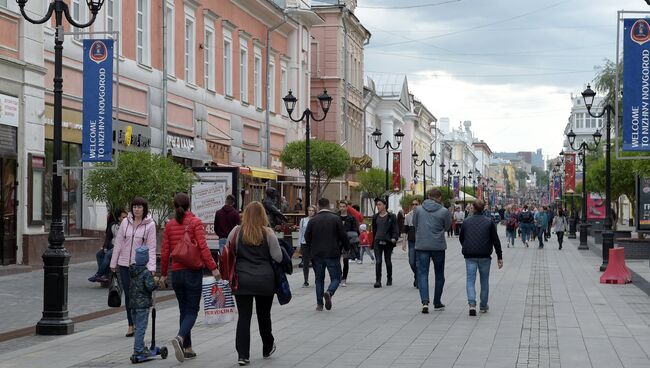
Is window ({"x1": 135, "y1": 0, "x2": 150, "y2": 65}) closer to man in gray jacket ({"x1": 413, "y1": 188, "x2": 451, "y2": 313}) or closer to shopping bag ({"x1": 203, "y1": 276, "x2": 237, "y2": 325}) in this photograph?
man in gray jacket ({"x1": 413, "y1": 188, "x2": 451, "y2": 313})

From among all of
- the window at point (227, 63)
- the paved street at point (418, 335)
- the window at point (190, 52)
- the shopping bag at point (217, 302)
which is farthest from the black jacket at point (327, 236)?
the window at point (227, 63)

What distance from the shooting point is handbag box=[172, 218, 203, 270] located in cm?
1084

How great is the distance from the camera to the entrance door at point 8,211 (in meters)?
22.4

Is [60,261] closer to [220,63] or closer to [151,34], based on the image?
[151,34]

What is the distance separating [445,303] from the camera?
17328 millimetres

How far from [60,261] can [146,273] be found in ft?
8.44

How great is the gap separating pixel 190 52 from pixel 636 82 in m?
20.2

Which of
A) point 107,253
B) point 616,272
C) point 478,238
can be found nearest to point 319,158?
point 616,272

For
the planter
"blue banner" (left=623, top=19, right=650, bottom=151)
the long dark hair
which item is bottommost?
the planter

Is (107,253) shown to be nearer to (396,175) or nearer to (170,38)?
(170,38)

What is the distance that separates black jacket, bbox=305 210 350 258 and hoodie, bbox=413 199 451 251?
1166 mm

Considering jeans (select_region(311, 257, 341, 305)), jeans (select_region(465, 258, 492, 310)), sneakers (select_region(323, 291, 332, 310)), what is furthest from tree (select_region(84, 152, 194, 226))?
jeans (select_region(465, 258, 492, 310))

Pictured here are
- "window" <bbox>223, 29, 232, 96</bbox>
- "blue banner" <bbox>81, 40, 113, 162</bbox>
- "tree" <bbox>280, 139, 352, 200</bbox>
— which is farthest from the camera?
"tree" <bbox>280, 139, 352, 200</bbox>

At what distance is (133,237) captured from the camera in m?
11.8
